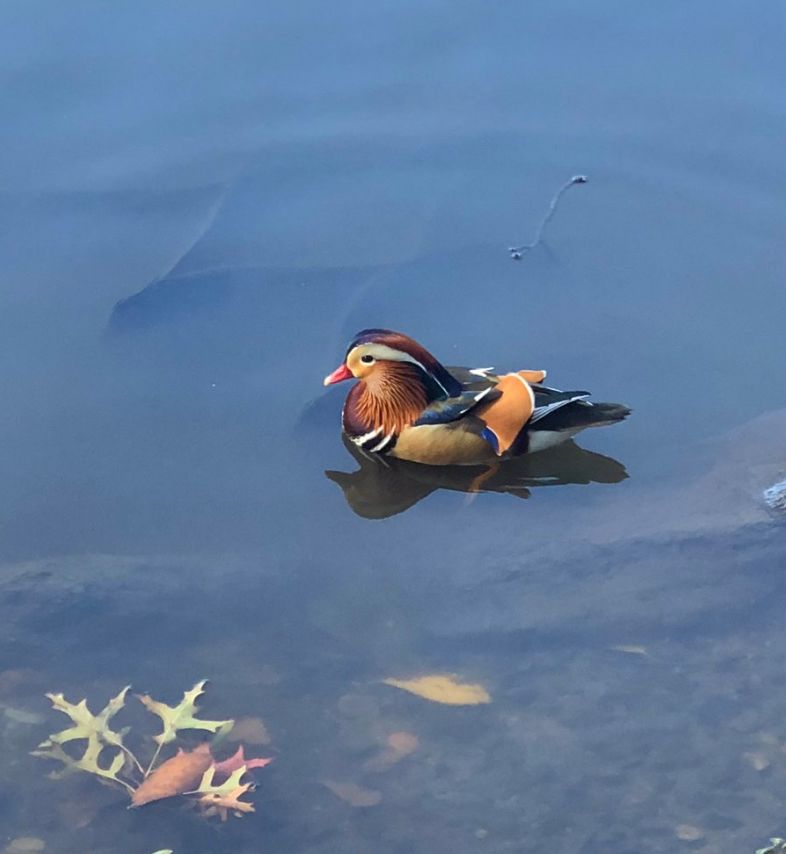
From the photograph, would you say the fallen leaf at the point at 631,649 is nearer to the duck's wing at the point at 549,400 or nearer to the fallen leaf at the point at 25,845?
the duck's wing at the point at 549,400

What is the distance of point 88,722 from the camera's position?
14.5ft

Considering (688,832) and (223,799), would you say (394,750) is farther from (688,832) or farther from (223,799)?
(688,832)

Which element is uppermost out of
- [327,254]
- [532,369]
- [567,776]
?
[327,254]

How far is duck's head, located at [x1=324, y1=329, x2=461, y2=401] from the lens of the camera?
5824 mm

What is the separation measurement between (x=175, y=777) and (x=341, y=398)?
8.21ft

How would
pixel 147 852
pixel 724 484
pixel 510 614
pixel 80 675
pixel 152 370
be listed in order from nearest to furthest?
pixel 147 852, pixel 80 675, pixel 510 614, pixel 724 484, pixel 152 370

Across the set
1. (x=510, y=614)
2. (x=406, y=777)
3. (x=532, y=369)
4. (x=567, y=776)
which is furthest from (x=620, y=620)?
(x=532, y=369)

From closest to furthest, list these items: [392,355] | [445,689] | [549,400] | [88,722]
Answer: [88,722] < [445,689] < [549,400] < [392,355]

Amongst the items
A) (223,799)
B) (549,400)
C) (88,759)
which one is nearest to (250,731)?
(223,799)

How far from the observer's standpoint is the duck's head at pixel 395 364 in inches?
229

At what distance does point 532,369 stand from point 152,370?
76.5 inches

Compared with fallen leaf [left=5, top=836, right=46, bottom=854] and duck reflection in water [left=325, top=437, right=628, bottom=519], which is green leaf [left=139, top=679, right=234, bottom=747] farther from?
duck reflection in water [left=325, top=437, right=628, bottom=519]

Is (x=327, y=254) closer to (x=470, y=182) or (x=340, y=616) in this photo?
(x=470, y=182)

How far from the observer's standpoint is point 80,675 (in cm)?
468
